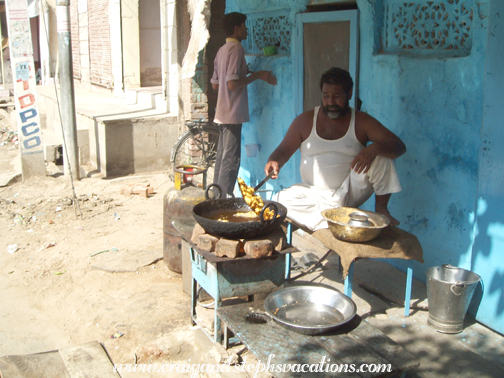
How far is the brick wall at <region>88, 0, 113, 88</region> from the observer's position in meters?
13.3

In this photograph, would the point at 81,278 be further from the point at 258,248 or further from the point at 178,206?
the point at 258,248

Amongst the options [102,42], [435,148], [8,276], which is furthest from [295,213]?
[102,42]

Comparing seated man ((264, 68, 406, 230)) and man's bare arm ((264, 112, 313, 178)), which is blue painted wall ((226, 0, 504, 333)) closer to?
seated man ((264, 68, 406, 230))

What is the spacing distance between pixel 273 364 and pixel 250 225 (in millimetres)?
929

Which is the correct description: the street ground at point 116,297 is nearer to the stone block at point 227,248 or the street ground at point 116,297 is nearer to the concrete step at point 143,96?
the stone block at point 227,248

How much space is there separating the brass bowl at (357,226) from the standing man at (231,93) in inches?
103

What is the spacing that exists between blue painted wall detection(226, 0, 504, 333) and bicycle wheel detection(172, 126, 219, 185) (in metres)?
4.23

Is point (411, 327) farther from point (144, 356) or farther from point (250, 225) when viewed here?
point (144, 356)

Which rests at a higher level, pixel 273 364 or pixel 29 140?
pixel 29 140

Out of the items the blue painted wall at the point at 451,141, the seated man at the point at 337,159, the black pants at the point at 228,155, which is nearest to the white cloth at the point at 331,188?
the seated man at the point at 337,159

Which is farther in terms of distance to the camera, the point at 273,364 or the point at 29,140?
the point at 29,140

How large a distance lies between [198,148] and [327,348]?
634cm

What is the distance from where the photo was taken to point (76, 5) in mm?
15820

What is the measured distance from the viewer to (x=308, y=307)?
3305mm
